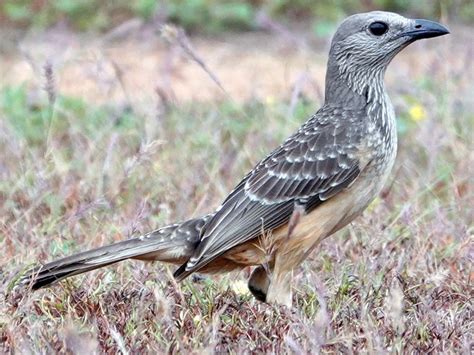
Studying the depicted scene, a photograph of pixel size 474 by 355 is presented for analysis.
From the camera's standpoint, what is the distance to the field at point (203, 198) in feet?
18.1

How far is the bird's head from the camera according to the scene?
21.8ft

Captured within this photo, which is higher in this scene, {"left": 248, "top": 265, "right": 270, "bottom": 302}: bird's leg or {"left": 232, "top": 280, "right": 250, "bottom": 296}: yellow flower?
{"left": 248, "top": 265, "right": 270, "bottom": 302}: bird's leg

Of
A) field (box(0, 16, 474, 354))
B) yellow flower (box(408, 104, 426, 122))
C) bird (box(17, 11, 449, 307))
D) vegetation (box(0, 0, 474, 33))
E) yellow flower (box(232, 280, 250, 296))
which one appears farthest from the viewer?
vegetation (box(0, 0, 474, 33))

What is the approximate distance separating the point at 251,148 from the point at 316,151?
2.20m

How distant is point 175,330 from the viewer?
5391mm

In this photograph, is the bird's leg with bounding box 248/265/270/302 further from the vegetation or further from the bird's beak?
the vegetation

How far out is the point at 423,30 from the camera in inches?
260

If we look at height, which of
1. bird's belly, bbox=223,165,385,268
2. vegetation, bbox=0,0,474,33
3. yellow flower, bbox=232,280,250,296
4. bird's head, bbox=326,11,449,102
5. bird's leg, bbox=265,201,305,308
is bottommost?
vegetation, bbox=0,0,474,33

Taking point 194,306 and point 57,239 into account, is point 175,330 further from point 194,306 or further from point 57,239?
point 57,239

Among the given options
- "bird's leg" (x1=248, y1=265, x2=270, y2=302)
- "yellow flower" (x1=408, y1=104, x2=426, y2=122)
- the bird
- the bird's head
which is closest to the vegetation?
"yellow flower" (x1=408, y1=104, x2=426, y2=122)

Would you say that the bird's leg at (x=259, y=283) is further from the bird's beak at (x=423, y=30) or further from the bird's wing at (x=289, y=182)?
the bird's beak at (x=423, y=30)

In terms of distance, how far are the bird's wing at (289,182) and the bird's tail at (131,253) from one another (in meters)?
0.10

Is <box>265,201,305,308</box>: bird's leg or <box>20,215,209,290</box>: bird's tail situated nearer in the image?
<box>20,215,209,290</box>: bird's tail

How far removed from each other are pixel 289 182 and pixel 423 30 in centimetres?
106
